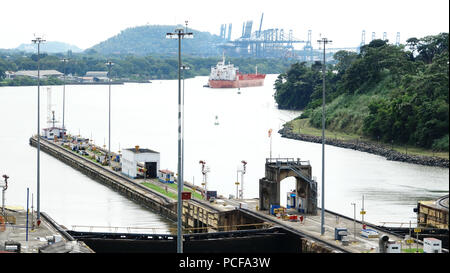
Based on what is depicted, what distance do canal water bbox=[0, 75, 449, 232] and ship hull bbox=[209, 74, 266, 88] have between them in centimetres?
6828

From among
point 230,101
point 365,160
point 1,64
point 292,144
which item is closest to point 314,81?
point 230,101

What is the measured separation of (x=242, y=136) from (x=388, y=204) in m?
38.3

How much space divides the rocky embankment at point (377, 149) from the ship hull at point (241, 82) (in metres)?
103

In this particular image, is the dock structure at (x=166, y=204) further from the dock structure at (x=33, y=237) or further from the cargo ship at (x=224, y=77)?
the cargo ship at (x=224, y=77)

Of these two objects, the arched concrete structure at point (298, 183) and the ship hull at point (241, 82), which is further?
the ship hull at point (241, 82)

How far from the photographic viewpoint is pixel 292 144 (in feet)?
235

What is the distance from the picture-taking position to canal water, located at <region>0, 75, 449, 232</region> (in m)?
39.2

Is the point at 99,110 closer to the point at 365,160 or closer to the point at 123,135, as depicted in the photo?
the point at 123,135

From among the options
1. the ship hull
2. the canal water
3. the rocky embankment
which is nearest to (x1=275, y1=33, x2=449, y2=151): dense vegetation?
the rocky embankment

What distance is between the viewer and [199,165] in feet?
180

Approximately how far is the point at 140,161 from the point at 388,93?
1643 inches

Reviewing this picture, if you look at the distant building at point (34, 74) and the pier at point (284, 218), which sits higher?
the distant building at point (34, 74)

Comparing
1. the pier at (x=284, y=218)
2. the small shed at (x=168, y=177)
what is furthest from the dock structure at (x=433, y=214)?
the small shed at (x=168, y=177)

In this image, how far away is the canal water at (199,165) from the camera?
129ft
